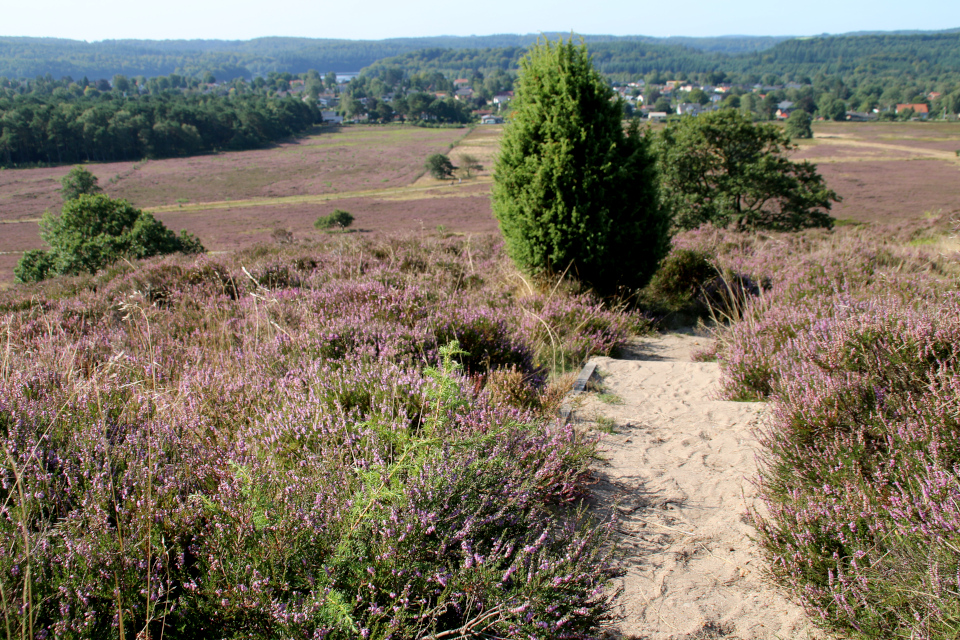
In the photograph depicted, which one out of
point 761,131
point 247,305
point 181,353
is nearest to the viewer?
point 181,353

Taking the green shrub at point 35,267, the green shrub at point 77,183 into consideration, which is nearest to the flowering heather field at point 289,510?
the green shrub at point 35,267

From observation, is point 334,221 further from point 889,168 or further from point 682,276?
point 889,168

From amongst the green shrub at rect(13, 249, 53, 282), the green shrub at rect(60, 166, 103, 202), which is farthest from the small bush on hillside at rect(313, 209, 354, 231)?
the green shrub at rect(60, 166, 103, 202)

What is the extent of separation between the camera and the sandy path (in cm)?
223

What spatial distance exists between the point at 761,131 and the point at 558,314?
2099 cm

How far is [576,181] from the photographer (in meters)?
7.29

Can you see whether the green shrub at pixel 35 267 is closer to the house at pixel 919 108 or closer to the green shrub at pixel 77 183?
the green shrub at pixel 77 183

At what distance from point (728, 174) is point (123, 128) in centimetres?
9980

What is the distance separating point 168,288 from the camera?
7.25 metres

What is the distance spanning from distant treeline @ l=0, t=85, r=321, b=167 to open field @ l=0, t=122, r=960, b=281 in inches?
304

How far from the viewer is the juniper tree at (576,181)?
729 centimetres

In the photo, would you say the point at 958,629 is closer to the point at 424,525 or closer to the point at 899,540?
the point at 899,540

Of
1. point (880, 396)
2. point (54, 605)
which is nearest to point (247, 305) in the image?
point (54, 605)

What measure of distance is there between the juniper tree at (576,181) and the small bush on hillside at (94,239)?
17.4m
